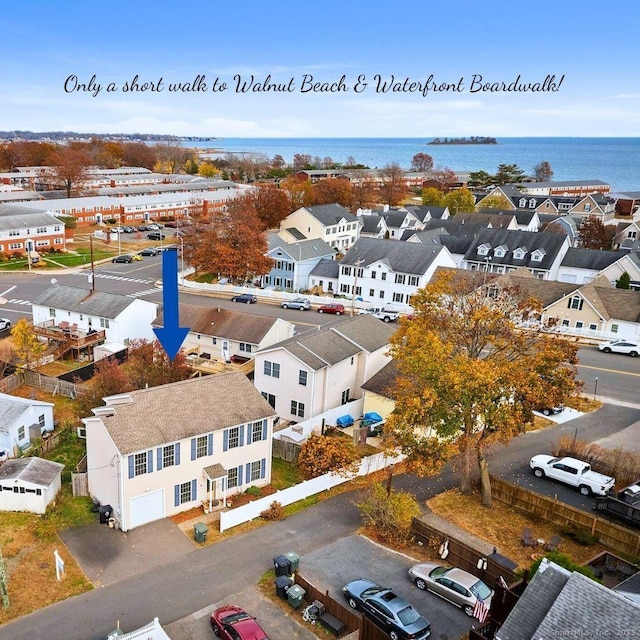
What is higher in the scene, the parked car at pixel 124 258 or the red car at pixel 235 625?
the parked car at pixel 124 258

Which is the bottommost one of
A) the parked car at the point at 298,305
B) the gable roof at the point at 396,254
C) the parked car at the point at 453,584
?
the parked car at the point at 453,584

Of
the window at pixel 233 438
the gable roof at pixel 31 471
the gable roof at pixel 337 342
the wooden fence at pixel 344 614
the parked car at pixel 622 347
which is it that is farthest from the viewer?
the parked car at pixel 622 347

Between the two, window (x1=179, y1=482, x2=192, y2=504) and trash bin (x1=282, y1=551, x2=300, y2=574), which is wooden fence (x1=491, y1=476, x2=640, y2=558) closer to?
trash bin (x1=282, y1=551, x2=300, y2=574)

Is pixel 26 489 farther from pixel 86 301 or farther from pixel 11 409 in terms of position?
pixel 86 301

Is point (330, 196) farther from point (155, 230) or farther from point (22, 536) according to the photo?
point (22, 536)

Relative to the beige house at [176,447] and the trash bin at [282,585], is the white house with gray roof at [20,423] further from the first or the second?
the trash bin at [282,585]

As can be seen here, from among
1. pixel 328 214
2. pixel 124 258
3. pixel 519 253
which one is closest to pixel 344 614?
pixel 519 253

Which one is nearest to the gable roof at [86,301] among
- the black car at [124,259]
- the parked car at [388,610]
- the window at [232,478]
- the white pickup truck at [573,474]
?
the window at [232,478]
